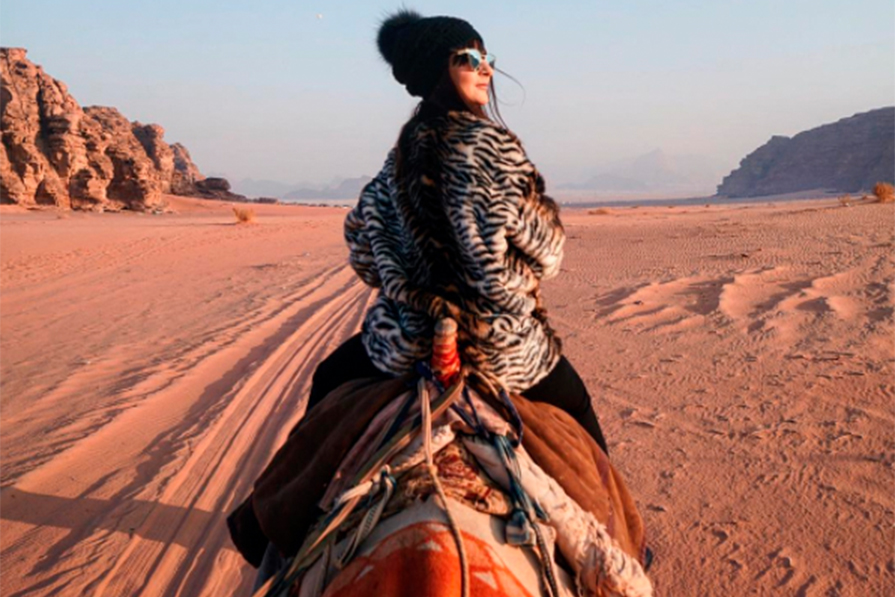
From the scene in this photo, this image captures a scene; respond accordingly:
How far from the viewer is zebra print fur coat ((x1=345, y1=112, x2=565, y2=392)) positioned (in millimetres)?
2166

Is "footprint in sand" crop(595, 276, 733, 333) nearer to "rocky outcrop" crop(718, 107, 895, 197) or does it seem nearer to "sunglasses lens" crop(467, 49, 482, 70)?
"sunglasses lens" crop(467, 49, 482, 70)

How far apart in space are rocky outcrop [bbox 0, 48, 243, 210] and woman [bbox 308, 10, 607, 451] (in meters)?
47.0

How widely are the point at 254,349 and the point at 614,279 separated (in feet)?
20.6

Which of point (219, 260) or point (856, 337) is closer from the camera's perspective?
point (856, 337)

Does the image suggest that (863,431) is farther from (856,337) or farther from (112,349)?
(112,349)

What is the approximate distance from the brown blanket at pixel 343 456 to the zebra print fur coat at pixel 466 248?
6.1 inches

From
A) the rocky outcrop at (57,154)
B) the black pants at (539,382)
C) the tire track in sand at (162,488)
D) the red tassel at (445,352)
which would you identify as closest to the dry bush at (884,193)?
the tire track in sand at (162,488)

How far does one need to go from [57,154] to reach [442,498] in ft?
164

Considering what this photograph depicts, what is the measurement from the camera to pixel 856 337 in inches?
275

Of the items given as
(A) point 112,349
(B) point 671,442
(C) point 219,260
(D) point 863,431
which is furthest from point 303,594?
(C) point 219,260

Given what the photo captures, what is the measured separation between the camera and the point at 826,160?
110 metres

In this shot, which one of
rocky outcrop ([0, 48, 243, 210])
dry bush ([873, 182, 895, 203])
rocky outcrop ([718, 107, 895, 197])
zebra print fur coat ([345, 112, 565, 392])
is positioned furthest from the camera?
rocky outcrop ([718, 107, 895, 197])

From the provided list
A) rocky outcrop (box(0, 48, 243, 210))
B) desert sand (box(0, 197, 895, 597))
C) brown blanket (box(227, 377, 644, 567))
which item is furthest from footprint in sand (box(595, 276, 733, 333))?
rocky outcrop (box(0, 48, 243, 210))

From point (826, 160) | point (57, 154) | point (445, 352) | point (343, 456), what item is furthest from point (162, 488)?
point (826, 160)
